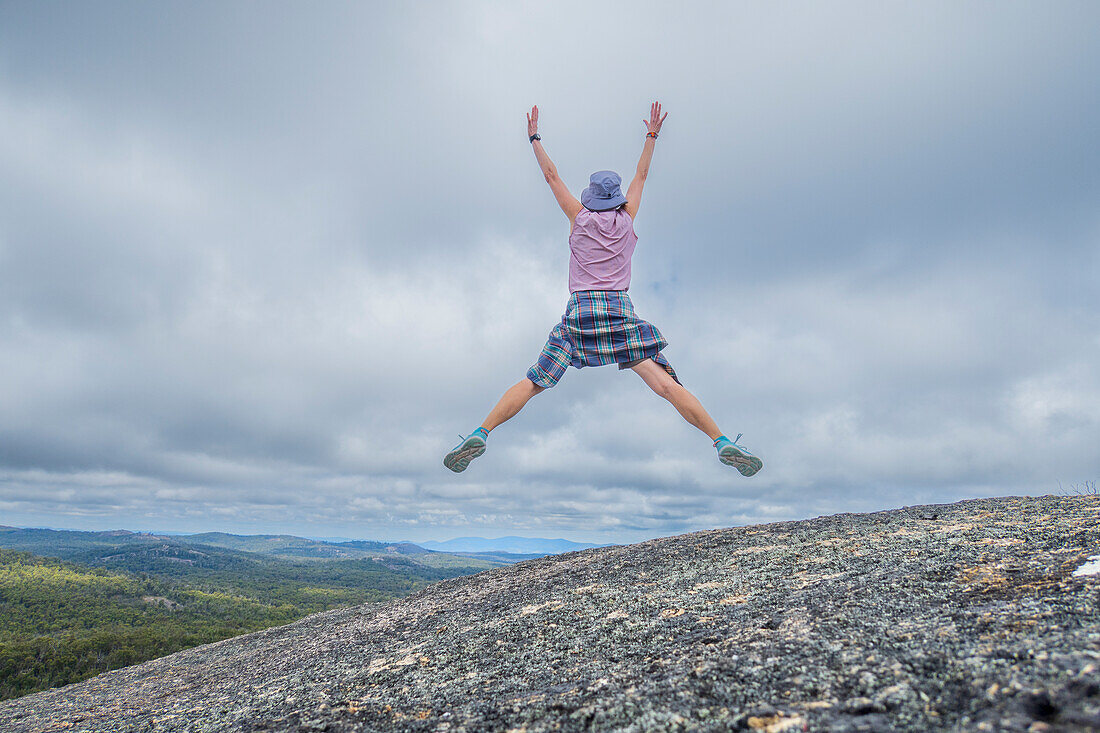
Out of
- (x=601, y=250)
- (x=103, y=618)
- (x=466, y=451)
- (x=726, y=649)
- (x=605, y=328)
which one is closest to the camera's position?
(x=726, y=649)

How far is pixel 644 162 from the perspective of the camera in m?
7.12

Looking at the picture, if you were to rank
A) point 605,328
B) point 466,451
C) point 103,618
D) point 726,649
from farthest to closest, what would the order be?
point 103,618, point 605,328, point 466,451, point 726,649

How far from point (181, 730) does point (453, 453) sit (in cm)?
324

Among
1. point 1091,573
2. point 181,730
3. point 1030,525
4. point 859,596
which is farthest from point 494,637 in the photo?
point 1030,525

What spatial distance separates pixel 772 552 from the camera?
239 inches

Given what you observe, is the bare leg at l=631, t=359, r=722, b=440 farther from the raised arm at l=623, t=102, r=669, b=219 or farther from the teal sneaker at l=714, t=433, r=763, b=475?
the raised arm at l=623, t=102, r=669, b=219

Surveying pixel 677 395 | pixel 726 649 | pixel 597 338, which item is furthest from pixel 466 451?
pixel 726 649

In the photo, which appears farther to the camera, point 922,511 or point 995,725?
point 922,511

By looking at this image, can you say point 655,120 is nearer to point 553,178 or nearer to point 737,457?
point 553,178

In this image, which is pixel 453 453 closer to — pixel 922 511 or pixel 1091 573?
pixel 1091 573

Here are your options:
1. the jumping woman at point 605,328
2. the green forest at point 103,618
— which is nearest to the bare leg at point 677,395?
the jumping woman at point 605,328

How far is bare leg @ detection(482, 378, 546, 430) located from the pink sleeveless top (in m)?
1.34

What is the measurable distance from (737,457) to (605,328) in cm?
215

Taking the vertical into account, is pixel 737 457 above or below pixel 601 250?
below
